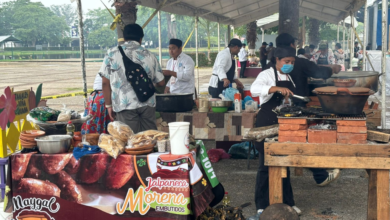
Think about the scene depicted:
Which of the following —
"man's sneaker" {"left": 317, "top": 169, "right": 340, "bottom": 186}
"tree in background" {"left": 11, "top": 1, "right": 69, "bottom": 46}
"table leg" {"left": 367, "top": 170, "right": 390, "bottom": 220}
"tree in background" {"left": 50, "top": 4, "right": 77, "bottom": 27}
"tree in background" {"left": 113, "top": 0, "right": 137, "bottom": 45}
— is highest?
"tree in background" {"left": 50, "top": 4, "right": 77, "bottom": 27}

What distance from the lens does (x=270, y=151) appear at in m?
3.92

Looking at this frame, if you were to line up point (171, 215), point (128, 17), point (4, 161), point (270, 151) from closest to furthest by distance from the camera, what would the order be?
1. point (171, 215)
2. point (270, 151)
3. point (4, 161)
4. point (128, 17)

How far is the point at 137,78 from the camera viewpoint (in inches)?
175

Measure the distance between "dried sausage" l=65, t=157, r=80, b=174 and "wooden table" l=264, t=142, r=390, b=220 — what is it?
1.68 m

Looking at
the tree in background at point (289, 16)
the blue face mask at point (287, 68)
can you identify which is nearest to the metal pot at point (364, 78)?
the blue face mask at point (287, 68)

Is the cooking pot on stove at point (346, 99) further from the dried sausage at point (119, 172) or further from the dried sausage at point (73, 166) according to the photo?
the dried sausage at point (73, 166)

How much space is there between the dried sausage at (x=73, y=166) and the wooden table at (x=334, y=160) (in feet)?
5.51

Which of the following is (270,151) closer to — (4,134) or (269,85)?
(269,85)

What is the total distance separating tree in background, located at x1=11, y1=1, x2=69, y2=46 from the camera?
7006cm

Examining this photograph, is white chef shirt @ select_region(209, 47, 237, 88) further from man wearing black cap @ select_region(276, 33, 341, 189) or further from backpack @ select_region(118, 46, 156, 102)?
backpack @ select_region(118, 46, 156, 102)

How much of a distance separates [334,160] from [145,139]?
5.47 feet

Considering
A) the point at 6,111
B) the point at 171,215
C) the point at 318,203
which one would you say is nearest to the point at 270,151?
the point at 171,215

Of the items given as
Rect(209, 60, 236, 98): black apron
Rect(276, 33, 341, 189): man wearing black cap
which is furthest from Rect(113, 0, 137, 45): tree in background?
Rect(276, 33, 341, 189): man wearing black cap

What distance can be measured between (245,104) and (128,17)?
9.04 feet
